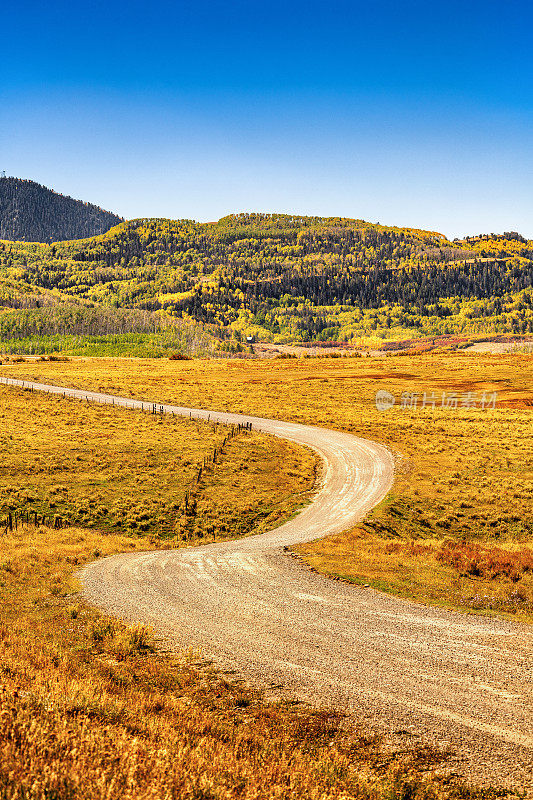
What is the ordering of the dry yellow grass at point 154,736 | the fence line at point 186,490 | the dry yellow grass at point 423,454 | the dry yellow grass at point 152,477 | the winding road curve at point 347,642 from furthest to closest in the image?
the dry yellow grass at point 152,477
the fence line at point 186,490
the dry yellow grass at point 423,454
the winding road curve at point 347,642
the dry yellow grass at point 154,736

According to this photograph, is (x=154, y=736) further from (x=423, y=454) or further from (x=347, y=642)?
(x=423, y=454)

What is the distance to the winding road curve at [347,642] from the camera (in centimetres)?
944

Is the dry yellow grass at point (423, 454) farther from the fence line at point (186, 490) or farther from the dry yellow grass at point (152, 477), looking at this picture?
the dry yellow grass at point (152, 477)

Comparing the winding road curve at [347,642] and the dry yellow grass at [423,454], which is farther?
the dry yellow grass at [423,454]

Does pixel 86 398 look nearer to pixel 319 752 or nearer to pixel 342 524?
pixel 342 524

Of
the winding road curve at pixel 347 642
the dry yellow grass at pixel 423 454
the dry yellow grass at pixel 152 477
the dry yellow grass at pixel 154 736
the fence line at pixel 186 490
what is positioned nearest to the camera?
the dry yellow grass at pixel 154 736

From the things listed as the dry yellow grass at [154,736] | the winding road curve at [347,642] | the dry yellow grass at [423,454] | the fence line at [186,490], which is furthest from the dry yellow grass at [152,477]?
the dry yellow grass at [154,736]

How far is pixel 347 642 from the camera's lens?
43.3 feet

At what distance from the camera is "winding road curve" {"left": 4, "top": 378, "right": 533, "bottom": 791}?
9.44 meters

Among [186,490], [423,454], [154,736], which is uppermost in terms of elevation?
[154,736]

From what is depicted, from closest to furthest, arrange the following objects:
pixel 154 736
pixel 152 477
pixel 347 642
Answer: pixel 154 736
pixel 347 642
pixel 152 477

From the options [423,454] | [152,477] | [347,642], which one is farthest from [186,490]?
[347,642]

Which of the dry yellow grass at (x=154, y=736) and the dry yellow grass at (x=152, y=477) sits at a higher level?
the dry yellow grass at (x=154, y=736)

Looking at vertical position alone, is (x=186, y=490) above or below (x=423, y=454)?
below
